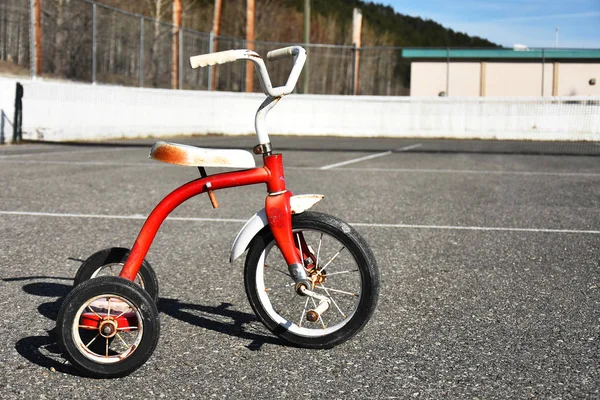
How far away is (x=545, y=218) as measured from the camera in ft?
26.7

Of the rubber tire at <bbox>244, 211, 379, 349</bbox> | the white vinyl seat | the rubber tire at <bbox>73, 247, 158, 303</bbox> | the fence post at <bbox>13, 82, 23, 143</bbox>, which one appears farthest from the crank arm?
the fence post at <bbox>13, 82, 23, 143</bbox>

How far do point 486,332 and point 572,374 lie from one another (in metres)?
0.68

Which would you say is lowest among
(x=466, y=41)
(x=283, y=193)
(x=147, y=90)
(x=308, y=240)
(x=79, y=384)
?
(x=79, y=384)

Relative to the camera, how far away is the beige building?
147ft

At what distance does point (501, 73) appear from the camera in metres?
47.1

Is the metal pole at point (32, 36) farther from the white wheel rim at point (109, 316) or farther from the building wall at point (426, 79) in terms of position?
the building wall at point (426, 79)

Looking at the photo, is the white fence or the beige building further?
the beige building

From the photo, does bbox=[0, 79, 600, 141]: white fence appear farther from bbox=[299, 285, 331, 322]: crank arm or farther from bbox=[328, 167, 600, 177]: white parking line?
bbox=[299, 285, 331, 322]: crank arm

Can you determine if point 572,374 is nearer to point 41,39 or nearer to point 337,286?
point 337,286

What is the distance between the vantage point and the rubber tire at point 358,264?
3719 mm

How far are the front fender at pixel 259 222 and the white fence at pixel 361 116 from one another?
18896mm

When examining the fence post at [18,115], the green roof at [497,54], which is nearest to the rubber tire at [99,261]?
the fence post at [18,115]

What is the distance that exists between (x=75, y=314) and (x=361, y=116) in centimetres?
2589

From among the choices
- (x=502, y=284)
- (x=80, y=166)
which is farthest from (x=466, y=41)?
(x=502, y=284)
